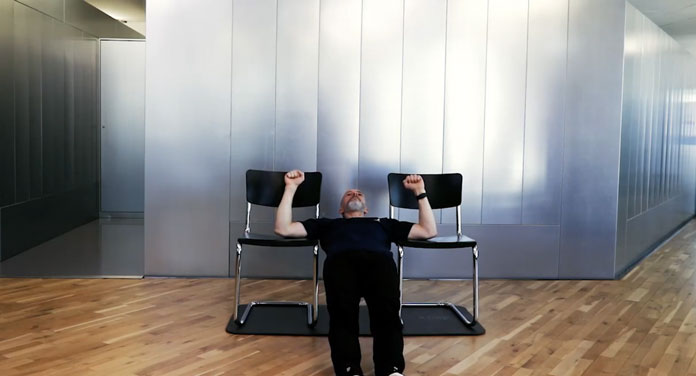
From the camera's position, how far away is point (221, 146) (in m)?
5.80

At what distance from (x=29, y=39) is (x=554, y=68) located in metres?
5.10

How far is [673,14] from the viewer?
756 cm

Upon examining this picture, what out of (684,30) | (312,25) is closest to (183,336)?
(312,25)

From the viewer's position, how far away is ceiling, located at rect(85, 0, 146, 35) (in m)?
9.94

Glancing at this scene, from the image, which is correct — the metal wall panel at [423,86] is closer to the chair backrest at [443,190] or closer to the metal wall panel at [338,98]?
the metal wall panel at [338,98]

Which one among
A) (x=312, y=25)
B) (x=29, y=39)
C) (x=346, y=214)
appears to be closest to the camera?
(x=346, y=214)

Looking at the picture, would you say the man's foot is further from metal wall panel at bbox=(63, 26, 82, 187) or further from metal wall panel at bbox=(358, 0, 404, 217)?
metal wall panel at bbox=(63, 26, 82, 187)

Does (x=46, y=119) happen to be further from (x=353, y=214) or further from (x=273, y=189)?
(x=353, y=214)

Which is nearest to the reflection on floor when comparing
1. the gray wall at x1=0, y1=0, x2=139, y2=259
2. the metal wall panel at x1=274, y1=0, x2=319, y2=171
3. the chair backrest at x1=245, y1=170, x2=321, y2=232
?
the gray wall at x1=0, y1=0, x2=139, y2=259

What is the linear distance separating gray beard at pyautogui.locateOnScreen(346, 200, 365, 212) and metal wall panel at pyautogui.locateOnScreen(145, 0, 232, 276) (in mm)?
1990

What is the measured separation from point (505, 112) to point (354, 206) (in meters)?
2.41

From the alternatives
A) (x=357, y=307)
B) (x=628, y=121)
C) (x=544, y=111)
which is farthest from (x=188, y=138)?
(x=628, y=121)

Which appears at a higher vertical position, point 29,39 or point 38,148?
point 29,39

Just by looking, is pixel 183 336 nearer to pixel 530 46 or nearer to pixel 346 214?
pixel 346 214
